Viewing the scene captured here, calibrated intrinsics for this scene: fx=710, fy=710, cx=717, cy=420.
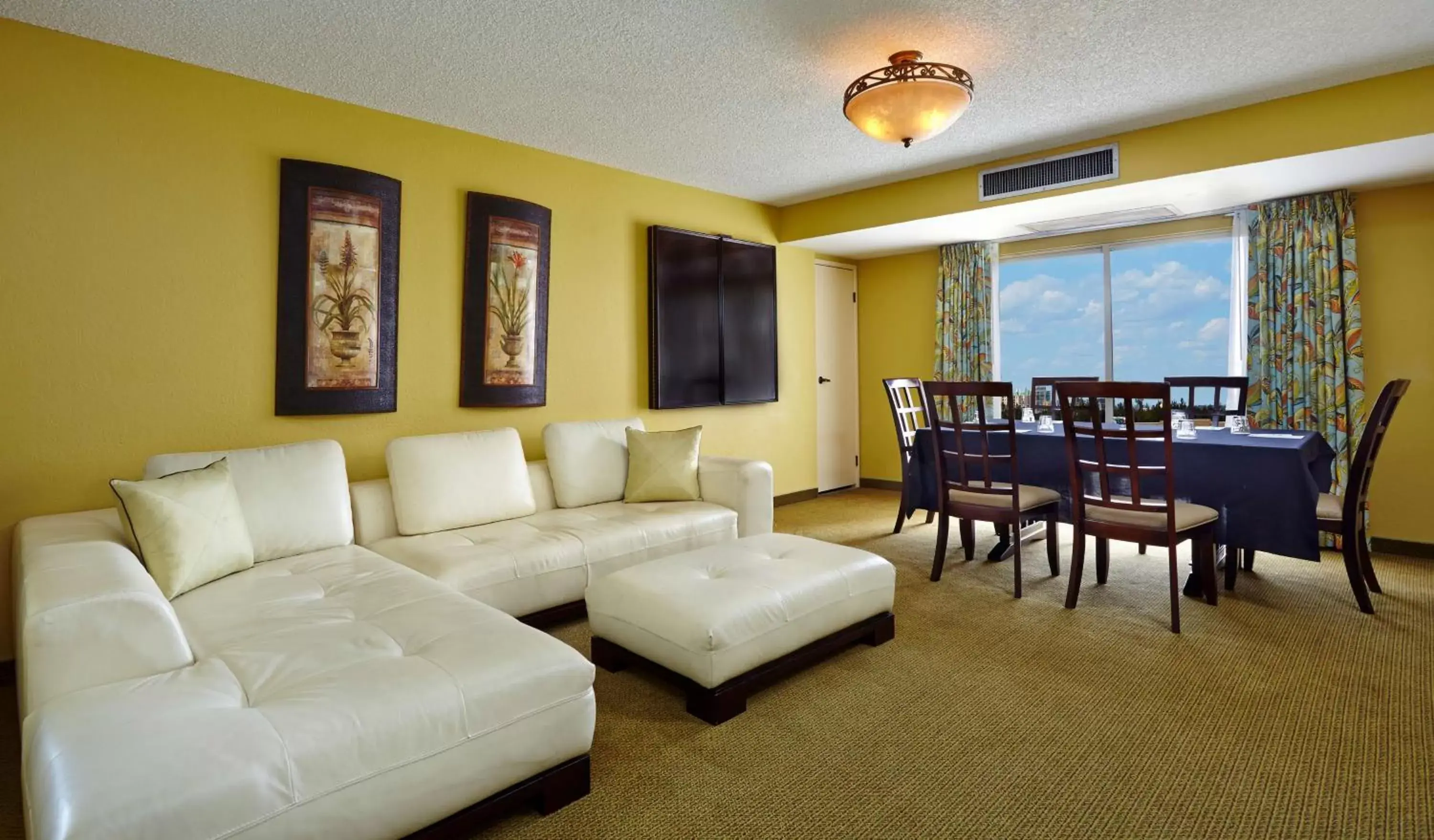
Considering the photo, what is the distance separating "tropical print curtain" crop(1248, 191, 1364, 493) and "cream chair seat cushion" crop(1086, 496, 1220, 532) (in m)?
1.69

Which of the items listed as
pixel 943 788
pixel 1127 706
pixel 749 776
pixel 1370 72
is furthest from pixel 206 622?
pixel 1370 72

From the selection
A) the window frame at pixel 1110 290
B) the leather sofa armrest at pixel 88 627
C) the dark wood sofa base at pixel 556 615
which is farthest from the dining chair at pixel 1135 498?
the leather sofa armrest at pixel 88 627

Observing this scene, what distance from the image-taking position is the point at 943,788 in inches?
75.4

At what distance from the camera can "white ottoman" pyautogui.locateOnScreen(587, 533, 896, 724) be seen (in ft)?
7.52

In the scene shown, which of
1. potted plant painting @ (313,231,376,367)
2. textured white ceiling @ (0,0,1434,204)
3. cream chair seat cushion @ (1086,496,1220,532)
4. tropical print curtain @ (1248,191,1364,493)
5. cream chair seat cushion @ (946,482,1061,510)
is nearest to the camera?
textured white ceiling @ (0,0,1434,204)

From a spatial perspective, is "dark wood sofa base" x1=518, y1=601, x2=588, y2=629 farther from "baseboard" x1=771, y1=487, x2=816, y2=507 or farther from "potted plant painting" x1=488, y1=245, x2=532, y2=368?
"baseboard" x1=771, y1=487, x2=816, y2=507

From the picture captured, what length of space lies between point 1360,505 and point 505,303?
4363 millimetres

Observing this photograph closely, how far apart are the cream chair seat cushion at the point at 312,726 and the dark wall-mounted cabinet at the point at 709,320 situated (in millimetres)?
2980

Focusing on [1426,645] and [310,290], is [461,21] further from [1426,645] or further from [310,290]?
[1426,645]

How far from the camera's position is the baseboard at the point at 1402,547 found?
4129 millimetres

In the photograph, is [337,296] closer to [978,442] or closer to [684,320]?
[684,320]

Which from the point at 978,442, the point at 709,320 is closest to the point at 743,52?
the point at 709,320

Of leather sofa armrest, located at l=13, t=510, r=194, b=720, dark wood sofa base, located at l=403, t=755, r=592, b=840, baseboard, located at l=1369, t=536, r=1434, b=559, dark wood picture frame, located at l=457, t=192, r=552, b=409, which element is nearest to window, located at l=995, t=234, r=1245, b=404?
baseboard, located at l=1369, t=536, r=1434, b=559

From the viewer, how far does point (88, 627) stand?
64.3 inches
